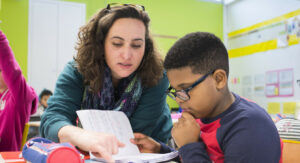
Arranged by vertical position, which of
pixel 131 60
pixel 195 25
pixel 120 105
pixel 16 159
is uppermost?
pixel 195 25

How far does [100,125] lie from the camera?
31.6 inches

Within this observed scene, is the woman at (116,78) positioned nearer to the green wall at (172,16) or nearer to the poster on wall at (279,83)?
the green wall at (172,16)

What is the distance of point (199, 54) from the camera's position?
30.6 inches

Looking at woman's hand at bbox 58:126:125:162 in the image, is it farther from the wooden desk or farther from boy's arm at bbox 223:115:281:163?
the wooden desk

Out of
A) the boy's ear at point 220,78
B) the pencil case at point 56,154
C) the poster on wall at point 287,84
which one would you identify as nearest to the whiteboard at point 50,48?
the poster on wall at point 287,84

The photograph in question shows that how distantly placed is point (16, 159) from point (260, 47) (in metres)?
1.49

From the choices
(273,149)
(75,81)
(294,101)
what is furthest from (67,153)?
(294,101)

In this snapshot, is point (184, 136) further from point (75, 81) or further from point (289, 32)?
point (289, 32)

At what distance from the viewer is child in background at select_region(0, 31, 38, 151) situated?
1431 mm

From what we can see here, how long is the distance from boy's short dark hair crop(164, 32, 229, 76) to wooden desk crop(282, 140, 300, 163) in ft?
0.92

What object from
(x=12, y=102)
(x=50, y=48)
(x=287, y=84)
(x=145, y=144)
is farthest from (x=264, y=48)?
(x=50, y=48)

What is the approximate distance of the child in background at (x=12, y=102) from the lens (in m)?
1.43

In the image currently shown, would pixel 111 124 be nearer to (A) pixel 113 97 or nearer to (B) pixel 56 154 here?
(A) pixel 113 97

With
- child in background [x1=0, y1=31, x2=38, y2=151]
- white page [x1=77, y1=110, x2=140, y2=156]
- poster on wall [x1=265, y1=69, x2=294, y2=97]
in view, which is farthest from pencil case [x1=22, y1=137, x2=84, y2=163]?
child in background [x1=0, y1=31, x2=38, y2=151]
